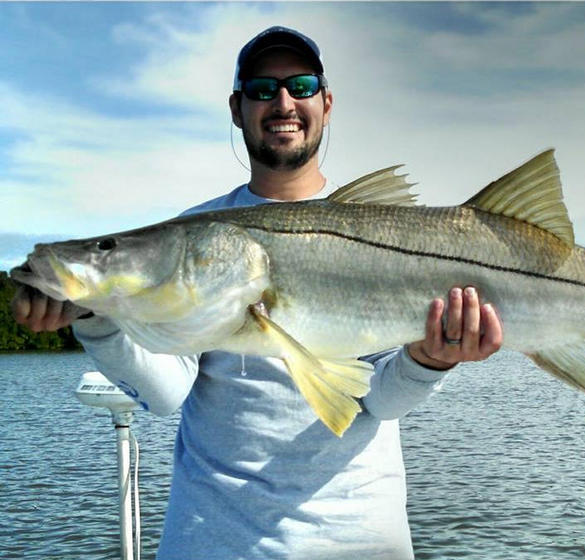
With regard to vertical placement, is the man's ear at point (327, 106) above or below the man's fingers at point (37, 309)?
above

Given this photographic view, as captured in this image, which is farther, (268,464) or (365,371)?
(268,464)

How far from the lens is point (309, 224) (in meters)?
2.90

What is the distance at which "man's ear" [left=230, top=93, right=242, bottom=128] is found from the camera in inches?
154

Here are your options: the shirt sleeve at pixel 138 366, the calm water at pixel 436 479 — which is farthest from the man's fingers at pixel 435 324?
the calm water at pixel 436 479

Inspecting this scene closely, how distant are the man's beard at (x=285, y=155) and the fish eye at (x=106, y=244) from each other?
3.55 feet

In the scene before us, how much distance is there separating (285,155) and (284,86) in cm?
35

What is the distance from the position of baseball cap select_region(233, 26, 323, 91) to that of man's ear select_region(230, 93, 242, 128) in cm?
10

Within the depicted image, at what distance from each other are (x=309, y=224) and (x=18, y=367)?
60.5 meters

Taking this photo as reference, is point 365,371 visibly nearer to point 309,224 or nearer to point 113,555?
point 309,224

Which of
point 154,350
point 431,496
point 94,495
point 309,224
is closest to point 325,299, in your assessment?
point 309,224

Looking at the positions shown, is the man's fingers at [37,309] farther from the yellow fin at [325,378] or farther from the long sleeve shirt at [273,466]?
the yellow fin at [325,378]

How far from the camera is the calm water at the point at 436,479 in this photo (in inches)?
525

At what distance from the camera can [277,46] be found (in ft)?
12.5

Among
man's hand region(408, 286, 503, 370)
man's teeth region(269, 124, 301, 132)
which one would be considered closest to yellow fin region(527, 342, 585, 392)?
man's hand region(408, 286, 503, 370)
